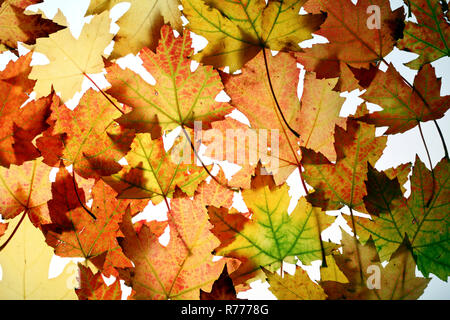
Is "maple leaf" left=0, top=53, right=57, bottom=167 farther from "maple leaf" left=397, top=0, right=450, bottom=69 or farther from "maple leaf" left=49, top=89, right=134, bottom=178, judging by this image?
"maple leaf" left=397, top=0, right=450, bottom=69

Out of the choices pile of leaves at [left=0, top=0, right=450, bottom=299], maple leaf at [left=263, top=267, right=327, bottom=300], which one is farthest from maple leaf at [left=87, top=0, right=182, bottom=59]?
maple leaf at [left=263, top=267, right=327, bottom=300]

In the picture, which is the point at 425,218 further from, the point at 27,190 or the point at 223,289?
the point at 27,190

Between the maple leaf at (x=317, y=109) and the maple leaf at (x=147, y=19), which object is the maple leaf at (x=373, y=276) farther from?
the maple leaf at (x=147, y=19)

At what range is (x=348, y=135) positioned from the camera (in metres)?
0.28

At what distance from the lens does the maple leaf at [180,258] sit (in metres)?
0.27

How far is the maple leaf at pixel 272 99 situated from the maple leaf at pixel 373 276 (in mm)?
90

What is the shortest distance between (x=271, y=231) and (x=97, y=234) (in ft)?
0.48

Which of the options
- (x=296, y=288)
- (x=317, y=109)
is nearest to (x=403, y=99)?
(x=317, y=109)

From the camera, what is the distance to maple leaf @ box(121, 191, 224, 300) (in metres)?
0.27

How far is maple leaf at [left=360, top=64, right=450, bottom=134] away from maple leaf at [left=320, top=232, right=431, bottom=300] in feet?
0.35

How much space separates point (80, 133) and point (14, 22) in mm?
105

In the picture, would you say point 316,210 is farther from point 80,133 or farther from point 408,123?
point 80,133

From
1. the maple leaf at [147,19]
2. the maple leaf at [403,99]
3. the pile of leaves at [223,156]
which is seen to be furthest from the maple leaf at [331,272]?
the maple leaf at [147,19]
